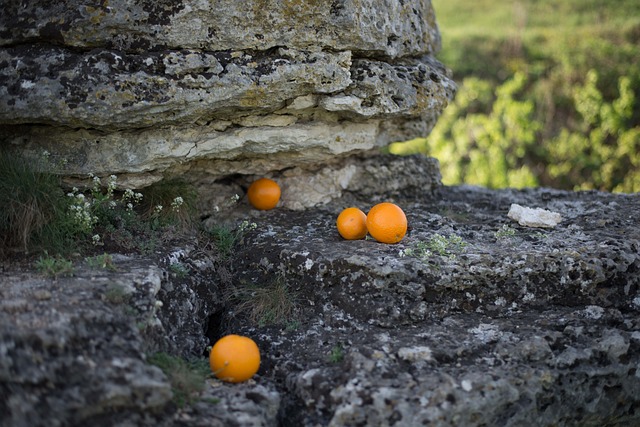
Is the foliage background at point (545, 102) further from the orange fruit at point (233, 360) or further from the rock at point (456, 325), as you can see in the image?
the orange fruit at point (233, 360)

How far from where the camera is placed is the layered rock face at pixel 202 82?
427 cm

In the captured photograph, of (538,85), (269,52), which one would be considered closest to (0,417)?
(269,52)

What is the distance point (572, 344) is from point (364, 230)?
166 cm

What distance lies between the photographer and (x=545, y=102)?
12234 mm

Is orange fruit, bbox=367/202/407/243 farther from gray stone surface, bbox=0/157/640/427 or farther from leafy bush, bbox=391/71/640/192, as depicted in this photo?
leafy bush, bbox=391/71/640/192

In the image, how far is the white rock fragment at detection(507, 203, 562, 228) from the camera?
501 centimetres

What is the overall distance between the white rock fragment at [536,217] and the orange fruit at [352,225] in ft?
4.45

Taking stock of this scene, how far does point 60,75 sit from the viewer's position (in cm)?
425

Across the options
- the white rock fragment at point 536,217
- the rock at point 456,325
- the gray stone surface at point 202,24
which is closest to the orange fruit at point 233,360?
the rock at point 456,325

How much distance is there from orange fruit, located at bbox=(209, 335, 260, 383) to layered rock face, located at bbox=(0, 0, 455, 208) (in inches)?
67.2

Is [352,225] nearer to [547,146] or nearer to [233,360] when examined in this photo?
[233,360]

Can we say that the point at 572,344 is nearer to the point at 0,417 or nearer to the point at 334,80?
the point at 334,80

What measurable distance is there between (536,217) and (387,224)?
1.38 m

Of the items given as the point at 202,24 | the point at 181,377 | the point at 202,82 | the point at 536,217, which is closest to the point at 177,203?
the point at 202,82
